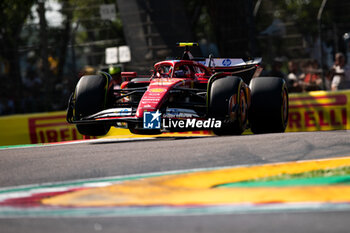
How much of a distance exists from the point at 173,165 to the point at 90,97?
3.70m

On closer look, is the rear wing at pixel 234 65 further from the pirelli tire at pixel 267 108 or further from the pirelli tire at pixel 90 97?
the pirelli tire at pixel 90 97

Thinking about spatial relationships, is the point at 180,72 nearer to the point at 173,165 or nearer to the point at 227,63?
the point at 227,63

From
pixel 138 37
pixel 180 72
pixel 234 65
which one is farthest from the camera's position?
pixel 138 37

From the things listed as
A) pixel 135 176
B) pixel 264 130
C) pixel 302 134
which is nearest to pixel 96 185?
pixel 135 176

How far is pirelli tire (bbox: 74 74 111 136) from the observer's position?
10430 millimetres

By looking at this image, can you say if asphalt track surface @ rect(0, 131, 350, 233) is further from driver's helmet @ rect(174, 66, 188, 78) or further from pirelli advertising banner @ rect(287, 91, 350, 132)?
pirelli advertising banner @ rect(287, 91, 350, 132)

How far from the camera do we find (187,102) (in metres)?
10.1

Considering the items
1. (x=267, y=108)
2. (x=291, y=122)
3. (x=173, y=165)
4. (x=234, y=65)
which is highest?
(x=234, y=65)

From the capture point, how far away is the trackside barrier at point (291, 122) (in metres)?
11.9

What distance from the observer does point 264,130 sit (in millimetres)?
10523

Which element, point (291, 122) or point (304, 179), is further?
point (291, 122)

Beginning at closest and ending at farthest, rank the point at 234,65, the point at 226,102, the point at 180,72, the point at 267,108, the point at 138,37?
the point at 226,102 < the point at 267,108 < the point at 180,72 < the point at 234,65 < the point at 138,37

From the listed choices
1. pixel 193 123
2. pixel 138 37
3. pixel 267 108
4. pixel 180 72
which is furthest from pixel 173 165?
pixel 138 37

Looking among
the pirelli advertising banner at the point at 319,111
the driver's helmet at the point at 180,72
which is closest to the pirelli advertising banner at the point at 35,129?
the driver's helmet at the point at 180,72
